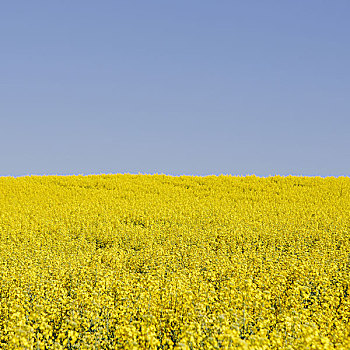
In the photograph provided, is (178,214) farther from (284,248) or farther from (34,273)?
(34,273)

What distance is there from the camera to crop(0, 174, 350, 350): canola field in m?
5.30

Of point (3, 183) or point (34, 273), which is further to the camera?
point (3, 183)

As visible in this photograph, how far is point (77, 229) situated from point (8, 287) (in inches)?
258

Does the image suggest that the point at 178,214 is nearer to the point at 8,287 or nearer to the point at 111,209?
the point at 111,209

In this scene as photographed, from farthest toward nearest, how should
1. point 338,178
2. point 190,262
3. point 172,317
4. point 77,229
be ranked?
point 338,178 < point 77,229 < point 190,262 < point 172,317

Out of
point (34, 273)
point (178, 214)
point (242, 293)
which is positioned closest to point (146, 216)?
point (178, 214)

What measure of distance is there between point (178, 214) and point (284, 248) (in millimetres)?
5822

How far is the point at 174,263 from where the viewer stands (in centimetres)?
955

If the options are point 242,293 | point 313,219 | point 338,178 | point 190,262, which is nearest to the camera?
point 242,293

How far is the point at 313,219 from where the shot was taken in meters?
16.0

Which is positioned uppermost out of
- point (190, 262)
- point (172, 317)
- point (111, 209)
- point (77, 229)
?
point (111, 209)

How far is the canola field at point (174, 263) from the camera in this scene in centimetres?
530

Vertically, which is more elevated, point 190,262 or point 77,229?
point 77,229

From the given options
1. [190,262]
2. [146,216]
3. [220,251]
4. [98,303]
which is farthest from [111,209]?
[98,303]
